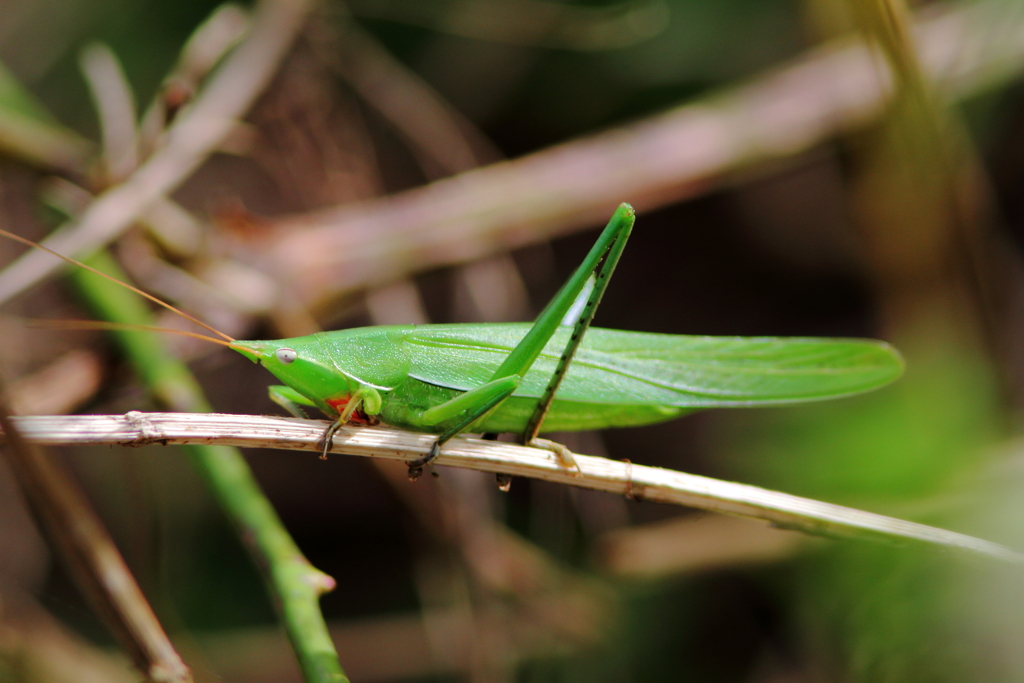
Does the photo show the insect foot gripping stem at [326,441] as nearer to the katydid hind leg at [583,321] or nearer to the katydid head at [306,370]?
the katydid head at [306,370]

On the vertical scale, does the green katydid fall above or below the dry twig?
above

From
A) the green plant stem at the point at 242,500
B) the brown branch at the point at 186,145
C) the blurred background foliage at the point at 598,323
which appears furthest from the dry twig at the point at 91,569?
the brown branch at the point at 186,145

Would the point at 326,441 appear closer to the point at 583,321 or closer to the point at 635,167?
the point at 583,321

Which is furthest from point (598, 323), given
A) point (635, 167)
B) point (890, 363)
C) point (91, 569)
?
point (91, 569)

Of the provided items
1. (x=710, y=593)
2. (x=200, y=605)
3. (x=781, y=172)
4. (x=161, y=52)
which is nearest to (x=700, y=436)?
(x=710, y=593)

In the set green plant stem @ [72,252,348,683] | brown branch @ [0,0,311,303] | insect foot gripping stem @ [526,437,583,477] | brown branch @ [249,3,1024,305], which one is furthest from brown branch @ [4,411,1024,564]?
brown branch @ [249,3,1024,305]

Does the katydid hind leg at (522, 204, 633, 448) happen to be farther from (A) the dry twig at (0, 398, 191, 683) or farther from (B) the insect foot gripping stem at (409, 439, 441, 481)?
(A) the dry twig at (0, 398, 191, 683)
